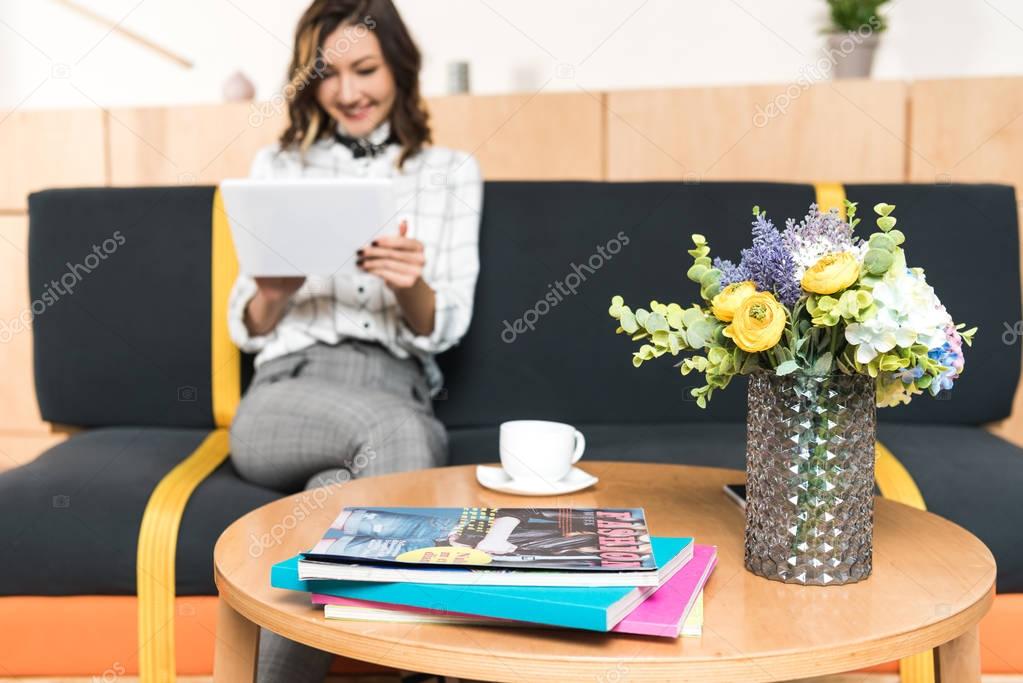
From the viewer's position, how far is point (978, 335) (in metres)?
2.07

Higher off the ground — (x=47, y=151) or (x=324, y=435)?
(x=47, y=151)

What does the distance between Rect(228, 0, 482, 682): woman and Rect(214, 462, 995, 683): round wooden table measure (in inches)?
17.1

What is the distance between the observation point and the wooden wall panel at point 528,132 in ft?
9.37

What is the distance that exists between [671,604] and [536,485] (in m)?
0.46

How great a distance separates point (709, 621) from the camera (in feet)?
2.75

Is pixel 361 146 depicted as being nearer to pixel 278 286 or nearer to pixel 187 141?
pixel 278 286

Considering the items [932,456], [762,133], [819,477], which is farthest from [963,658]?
[762,133]

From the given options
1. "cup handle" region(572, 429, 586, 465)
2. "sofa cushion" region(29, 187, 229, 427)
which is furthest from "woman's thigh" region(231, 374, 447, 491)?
"sofa cushion" region(29, 187, 229, 427)

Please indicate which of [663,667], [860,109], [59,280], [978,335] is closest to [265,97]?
[59,280]

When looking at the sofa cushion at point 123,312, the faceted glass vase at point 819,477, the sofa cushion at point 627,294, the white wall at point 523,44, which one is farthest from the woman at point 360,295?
the white wall at point 523,44

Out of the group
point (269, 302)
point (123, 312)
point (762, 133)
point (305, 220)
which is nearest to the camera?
point (305, 220)

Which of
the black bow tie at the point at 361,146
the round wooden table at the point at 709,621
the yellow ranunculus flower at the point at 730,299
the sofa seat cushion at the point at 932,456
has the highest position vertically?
the black bow tie at the point at 361,146

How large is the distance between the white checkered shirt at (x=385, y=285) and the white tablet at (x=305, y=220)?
20 cm

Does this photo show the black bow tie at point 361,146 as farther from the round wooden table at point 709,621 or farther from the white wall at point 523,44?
the white wall at point 523,44
